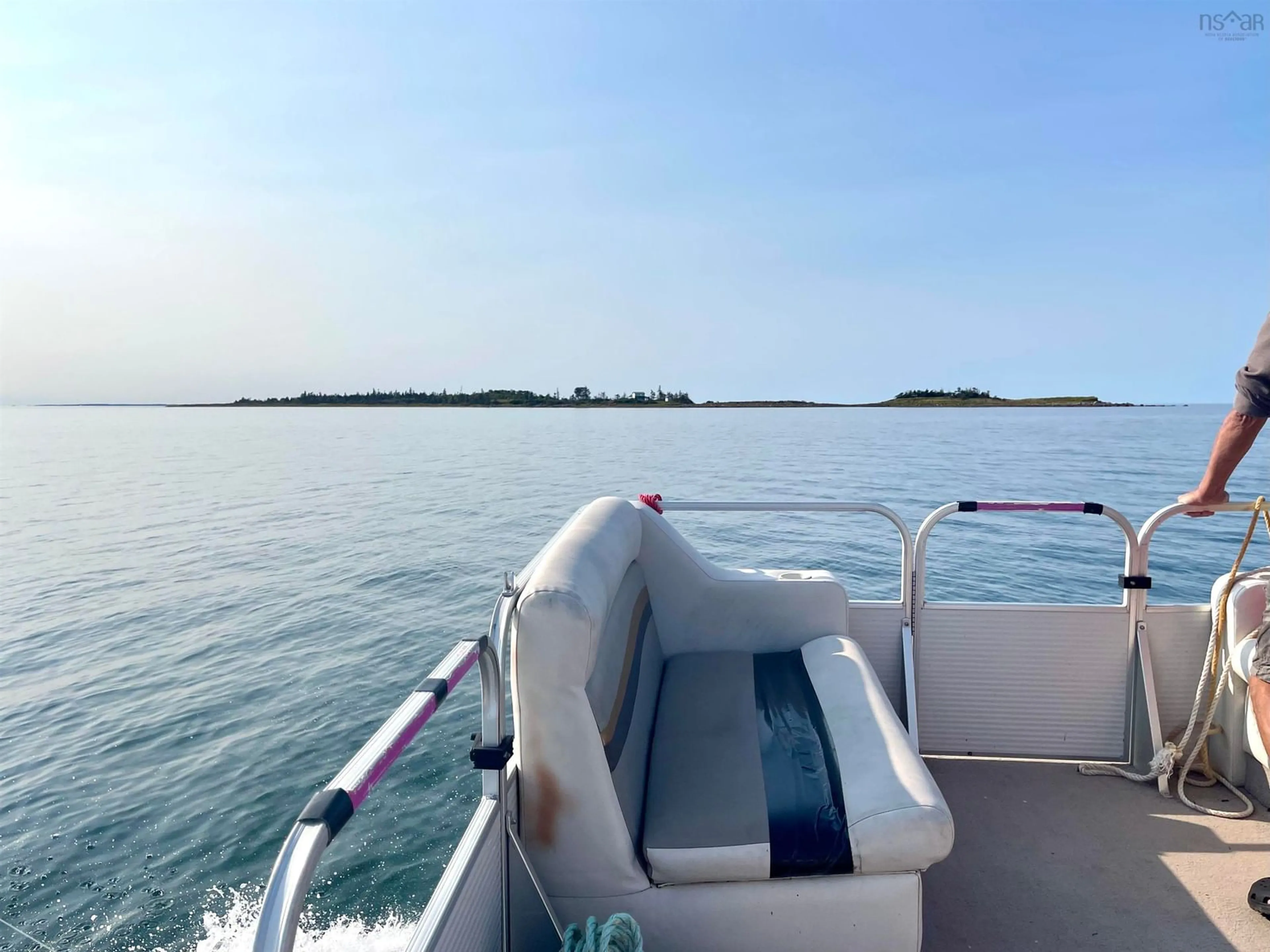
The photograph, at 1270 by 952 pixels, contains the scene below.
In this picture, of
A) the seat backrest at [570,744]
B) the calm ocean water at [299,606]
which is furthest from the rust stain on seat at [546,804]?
the calm ocean water at [299,606]

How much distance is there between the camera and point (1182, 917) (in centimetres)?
232

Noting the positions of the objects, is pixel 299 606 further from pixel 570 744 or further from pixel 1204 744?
pixel 1204 744

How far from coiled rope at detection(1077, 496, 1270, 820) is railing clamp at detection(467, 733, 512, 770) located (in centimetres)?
256

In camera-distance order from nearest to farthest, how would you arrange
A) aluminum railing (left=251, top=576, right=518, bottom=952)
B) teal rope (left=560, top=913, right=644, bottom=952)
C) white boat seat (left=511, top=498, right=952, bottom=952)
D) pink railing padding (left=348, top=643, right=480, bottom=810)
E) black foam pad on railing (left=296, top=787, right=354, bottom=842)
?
1. aluminum railing (left=251, top=576, right=518, bottom=952)
2. black foam pad on railing (left=296, top=787, right=354, bottom=842)
3. pink railing padding (left=348, top=643, right=480, bottom=810)
4. teal rope (left=560, top=913, right=644, bottom=952)
5. white boat seat (left=511, top=498, right=952, bottom=952)

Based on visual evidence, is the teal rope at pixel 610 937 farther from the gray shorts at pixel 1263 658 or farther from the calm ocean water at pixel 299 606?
the gray shorts at pixel 1263 658

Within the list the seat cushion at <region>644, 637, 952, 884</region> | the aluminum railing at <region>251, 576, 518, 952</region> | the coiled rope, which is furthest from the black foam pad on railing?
the coiled rope

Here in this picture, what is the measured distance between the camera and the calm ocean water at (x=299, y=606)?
144 inches

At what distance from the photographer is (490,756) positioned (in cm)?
171

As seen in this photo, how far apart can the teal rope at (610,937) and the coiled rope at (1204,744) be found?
2.28 meters

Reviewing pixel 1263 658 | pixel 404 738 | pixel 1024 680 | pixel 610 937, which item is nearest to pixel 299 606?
pixel 1024 680

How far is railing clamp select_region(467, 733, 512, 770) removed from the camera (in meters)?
1.70

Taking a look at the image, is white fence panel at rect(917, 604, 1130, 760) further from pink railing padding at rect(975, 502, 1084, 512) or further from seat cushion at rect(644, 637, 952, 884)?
seat cushion at rect(644, 637, 952, 884)

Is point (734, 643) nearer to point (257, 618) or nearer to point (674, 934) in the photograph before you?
point (674, 934)

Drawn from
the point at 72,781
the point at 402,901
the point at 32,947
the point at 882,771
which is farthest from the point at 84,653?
the point at 882,771
